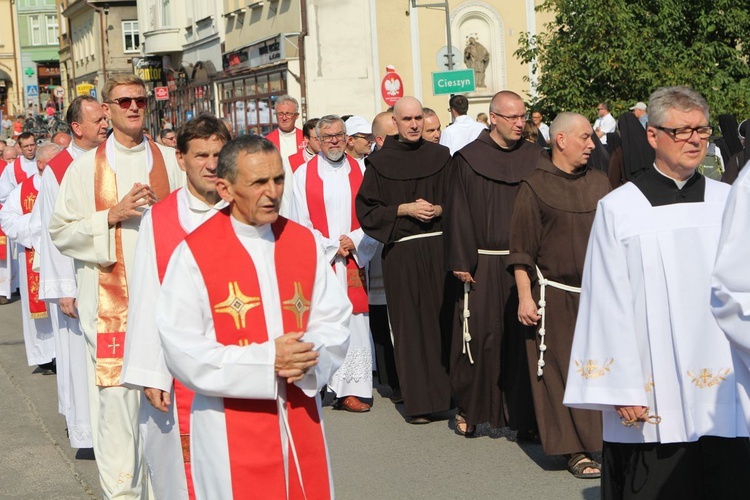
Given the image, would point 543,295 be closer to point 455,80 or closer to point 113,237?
point 113,237

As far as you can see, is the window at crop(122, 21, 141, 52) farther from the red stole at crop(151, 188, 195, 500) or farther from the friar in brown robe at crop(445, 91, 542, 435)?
the red stole at crop(151, 188, 195, 500)

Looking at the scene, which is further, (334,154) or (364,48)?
(364,48)

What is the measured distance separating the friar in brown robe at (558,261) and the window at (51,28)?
88197 mm

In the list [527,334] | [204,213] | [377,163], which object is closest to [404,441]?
[527,334]

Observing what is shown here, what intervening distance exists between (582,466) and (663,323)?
2.34 meters

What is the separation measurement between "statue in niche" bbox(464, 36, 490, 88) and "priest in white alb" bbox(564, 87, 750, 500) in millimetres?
28747

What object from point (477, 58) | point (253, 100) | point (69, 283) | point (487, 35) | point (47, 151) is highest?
point (487, 35)

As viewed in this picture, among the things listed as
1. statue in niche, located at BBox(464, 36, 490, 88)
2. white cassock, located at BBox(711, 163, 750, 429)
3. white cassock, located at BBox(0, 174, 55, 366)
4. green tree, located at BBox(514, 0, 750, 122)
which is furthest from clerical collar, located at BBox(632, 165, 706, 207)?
statue in niche, located at BBox(464, 36, 490, 88)

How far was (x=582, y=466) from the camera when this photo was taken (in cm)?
725

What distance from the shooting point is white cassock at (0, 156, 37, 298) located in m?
16.5

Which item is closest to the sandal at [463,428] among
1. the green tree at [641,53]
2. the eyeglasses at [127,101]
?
the eyeglasses at [127,101]

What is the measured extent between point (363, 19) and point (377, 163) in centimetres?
2413

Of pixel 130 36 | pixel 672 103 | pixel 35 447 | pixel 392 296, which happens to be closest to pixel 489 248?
pixel 392 296

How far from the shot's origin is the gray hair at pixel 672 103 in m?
5.18
